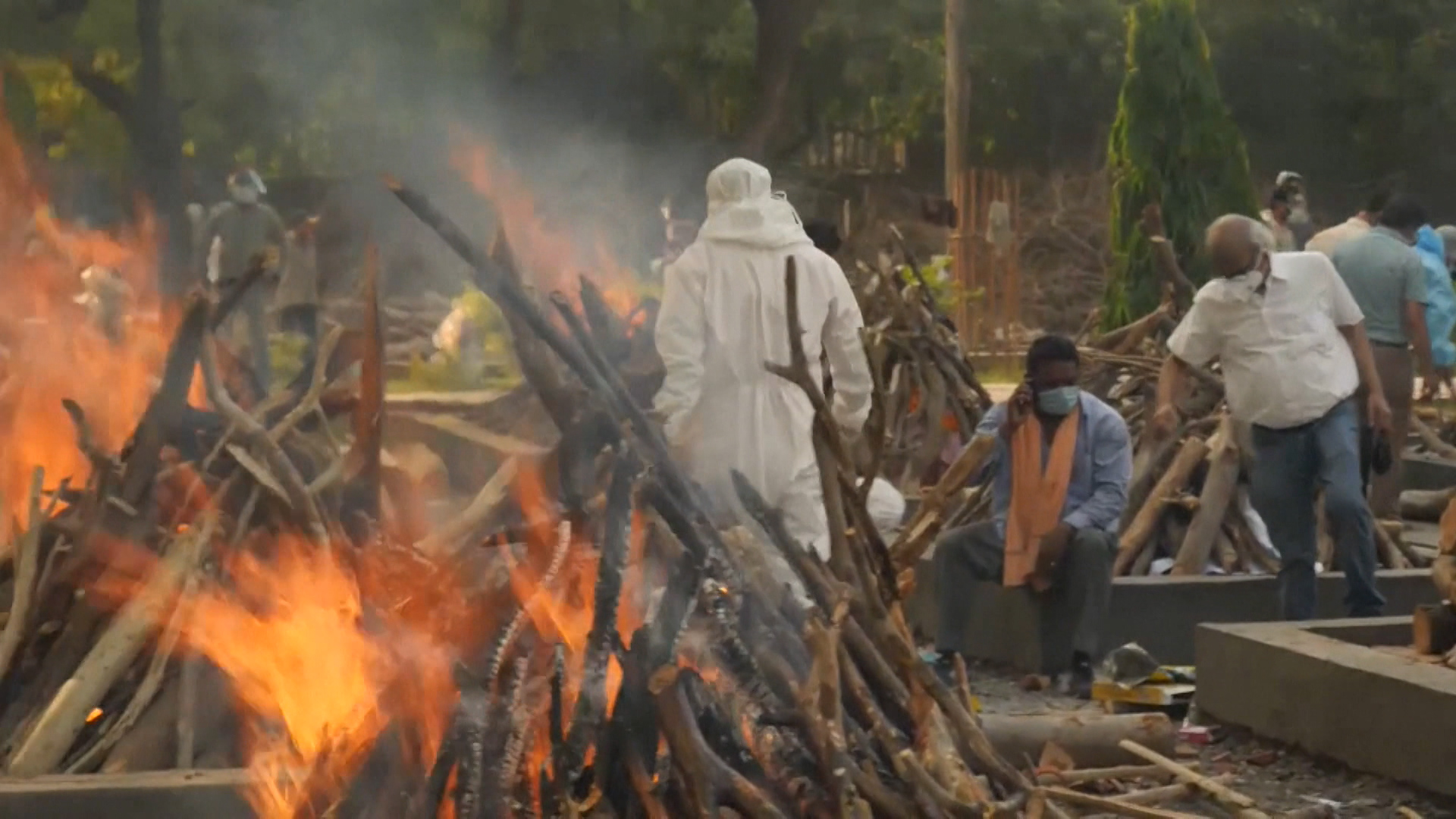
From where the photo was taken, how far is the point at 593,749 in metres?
4.33

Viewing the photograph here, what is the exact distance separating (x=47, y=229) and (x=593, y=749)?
4.42m

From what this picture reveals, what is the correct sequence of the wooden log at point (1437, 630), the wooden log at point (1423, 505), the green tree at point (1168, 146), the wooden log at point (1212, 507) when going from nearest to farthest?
the wooden log at point (1437, 630), the wooden log at point (1212, 507), the wooden log at point (1423, 505), the green tree at point (1168, 146)

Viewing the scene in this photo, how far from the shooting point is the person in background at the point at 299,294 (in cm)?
1495

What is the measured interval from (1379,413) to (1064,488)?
1285 mm

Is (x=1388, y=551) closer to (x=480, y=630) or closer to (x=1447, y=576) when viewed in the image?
(x=1447, y=576)

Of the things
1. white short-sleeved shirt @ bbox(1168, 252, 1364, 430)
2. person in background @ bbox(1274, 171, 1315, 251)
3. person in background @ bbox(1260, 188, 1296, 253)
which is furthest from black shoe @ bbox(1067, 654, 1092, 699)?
person in background @ bbox(1274, 171, 1315, 251)

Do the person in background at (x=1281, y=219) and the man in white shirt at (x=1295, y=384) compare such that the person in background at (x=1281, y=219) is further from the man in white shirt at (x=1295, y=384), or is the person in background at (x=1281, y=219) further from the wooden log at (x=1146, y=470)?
the man in white shirt at (x=1295, y=384)

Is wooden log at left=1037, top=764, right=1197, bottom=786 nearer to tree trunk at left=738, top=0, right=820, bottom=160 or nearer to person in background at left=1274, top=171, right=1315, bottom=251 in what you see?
person in background at left=1274, top=171, right=1315, bottom=251

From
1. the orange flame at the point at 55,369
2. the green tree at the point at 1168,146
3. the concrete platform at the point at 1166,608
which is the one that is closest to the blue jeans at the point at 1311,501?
the concrete platform at the point at 1166,608

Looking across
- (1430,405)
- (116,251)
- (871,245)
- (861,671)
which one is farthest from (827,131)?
(861,671)

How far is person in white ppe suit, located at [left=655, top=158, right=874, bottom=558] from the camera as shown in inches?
269

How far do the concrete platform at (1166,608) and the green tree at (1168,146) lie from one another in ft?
29.0

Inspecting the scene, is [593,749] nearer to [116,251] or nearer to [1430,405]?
[116,251]

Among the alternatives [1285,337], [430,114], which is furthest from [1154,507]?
[430,114]
